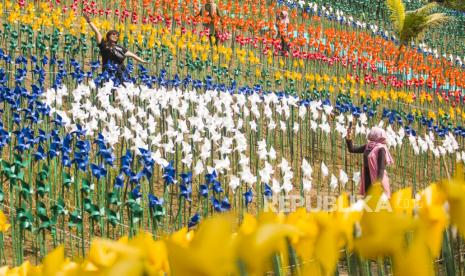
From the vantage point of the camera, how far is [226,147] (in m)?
9.79

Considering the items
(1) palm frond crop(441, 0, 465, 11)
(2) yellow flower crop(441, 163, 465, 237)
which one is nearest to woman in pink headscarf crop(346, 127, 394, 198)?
(2) yellow flower crop(441, 163, 465, 237)

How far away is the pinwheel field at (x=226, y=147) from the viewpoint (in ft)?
4.59

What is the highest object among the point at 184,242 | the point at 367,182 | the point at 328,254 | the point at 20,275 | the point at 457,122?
the point at 328,254

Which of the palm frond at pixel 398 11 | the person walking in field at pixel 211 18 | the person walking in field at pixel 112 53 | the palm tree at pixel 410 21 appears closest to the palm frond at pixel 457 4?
the palm tree at pixel 410 21

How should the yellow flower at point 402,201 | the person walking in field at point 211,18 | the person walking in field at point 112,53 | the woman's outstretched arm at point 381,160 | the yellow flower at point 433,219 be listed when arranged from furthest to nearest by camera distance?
the person walking in field at point 211,18, the person walking in field at point 112,53, the woman's outstretched arm at point 381,160, the yellow flower at point 402,201, the yellow flower at point 433,219

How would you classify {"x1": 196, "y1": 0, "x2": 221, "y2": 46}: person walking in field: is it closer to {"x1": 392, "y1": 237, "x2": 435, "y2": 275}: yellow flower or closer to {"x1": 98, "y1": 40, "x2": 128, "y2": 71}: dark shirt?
{"x1": 98, "y1": 40, "x2": 128, "y2": 71}: dark shirt

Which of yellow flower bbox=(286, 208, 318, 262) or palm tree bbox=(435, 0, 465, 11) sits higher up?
yellow flower bbox=(286, 208, 318, 262)

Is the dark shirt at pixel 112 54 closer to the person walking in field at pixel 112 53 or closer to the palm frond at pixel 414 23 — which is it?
the person walking in field at pixel 112 53

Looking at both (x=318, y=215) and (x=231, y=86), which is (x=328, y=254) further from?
(x=231, y=86)

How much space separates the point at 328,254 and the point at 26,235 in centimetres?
686

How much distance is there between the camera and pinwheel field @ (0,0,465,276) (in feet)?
4.59

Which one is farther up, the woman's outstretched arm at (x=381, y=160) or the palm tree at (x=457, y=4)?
the woman's outstretched arm at (x=381, y=160)

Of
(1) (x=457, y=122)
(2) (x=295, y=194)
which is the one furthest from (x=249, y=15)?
(2) (x=295, y=194)

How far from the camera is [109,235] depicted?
8141 millimetres
